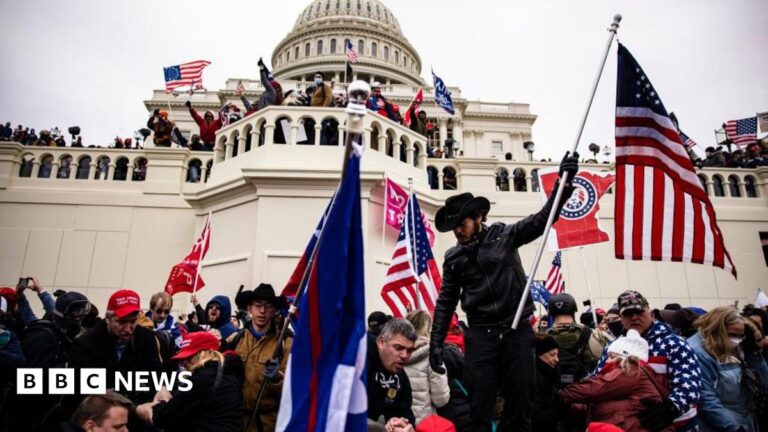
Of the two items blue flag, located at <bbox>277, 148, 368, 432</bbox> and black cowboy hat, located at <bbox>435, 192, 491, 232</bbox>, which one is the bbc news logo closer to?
blue flag, located at <bbox>277, 148, 368, 432</bbox>

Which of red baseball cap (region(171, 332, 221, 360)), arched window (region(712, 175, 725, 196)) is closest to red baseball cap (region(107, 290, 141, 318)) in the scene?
red baseball cap (region(171, 332, 221, 360))

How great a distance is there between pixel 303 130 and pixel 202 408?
8556 mm

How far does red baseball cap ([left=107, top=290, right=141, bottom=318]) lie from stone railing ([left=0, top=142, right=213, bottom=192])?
373 inches

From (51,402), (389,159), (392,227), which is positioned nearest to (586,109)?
(51,402)

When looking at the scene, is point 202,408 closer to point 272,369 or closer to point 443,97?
point 272,369

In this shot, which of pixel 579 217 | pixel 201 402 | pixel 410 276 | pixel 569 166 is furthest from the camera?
pixel 579 217

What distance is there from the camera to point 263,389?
355 centimetres

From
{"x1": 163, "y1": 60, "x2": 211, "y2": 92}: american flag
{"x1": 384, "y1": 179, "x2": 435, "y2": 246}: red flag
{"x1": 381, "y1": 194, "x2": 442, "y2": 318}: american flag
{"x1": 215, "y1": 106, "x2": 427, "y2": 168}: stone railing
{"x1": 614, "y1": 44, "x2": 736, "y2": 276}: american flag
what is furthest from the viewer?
{"x1": 163, "y1": 60, "x2": 211, "y2": 92}: american flag

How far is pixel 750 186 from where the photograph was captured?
48.0ft

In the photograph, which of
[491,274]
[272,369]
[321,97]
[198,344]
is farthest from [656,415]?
[321,97]

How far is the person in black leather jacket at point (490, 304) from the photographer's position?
362 cm

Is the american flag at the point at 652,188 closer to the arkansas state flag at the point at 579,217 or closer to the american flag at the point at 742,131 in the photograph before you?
the arkansas state flag at the point at 579,217

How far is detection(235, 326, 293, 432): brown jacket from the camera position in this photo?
3775 millimetres

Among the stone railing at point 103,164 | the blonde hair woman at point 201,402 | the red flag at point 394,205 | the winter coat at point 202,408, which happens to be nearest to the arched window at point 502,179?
the red flag at point 394,205
